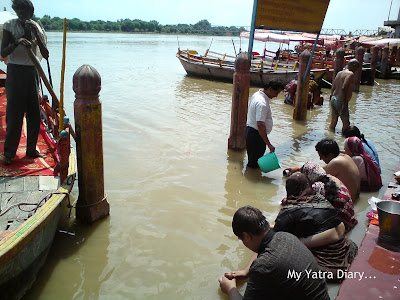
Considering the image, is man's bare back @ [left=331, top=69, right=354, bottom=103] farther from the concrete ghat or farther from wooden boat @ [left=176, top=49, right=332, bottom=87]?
wooden boat @ [left=176, top=49, right=332, bottom=87]

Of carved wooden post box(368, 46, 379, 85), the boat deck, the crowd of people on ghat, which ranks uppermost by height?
carved wooden post box(368, 46, 379, 85)

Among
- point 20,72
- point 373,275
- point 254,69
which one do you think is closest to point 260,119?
point 373,275

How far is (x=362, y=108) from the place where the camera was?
12.4 m

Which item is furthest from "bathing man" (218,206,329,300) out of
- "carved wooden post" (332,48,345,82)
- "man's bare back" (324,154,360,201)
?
"carved wooden post" (332,48,345,82)

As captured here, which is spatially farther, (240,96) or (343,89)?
(343,89)

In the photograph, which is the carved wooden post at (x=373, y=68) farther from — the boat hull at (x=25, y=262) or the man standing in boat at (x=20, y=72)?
the boat hull at (x=25, y=262)

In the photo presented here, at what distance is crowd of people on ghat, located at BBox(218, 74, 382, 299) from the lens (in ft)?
7.04

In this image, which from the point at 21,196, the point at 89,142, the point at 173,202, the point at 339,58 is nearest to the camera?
the point at 21,196

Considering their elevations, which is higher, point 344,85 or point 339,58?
point 339,58

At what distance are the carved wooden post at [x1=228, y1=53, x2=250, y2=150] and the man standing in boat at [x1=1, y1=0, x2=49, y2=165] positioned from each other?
3.14 m

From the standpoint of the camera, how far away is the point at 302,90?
9.20 metres

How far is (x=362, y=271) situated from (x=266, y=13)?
4.72m

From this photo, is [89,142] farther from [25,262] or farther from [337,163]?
[337,163]

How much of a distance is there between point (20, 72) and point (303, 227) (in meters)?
3.31
